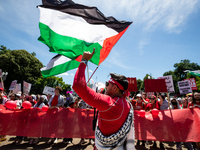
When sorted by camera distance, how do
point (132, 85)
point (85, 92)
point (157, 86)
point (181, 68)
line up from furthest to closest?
point (181, 68), point (132, 85), point (157, 86), point (85, 92)

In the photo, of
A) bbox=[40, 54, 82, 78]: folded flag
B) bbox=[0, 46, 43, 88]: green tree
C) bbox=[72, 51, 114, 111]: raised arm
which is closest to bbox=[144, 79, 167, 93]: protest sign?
bbox=[40, 54, 82, 78]: folded flag

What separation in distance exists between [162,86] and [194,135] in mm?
1935

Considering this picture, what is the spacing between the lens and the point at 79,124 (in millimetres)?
5043

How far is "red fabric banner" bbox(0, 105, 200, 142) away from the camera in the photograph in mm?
4375

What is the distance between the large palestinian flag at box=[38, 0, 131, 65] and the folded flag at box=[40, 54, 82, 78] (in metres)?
0.48

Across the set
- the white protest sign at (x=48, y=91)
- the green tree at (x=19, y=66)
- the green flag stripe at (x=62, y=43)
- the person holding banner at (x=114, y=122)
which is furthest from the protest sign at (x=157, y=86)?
the green tree at (x=19, y=66)

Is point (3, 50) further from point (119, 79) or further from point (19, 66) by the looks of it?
point (119, 79)

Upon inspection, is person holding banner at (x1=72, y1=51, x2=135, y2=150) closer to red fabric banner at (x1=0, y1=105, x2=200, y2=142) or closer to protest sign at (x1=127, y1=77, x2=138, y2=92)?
red fabric banner at (x1=0, y1=105, x2=200, y2=142)

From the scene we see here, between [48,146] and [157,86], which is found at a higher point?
[157,86]

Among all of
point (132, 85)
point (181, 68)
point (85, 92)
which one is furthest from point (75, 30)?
point (181, 68)

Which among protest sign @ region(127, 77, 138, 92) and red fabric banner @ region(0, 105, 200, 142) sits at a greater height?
protest sign @ region(127, 77, 138, 92)

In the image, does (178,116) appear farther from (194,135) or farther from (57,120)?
(57,120)

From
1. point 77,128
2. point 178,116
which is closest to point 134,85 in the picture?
point 178,116

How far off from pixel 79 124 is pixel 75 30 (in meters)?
3.60
